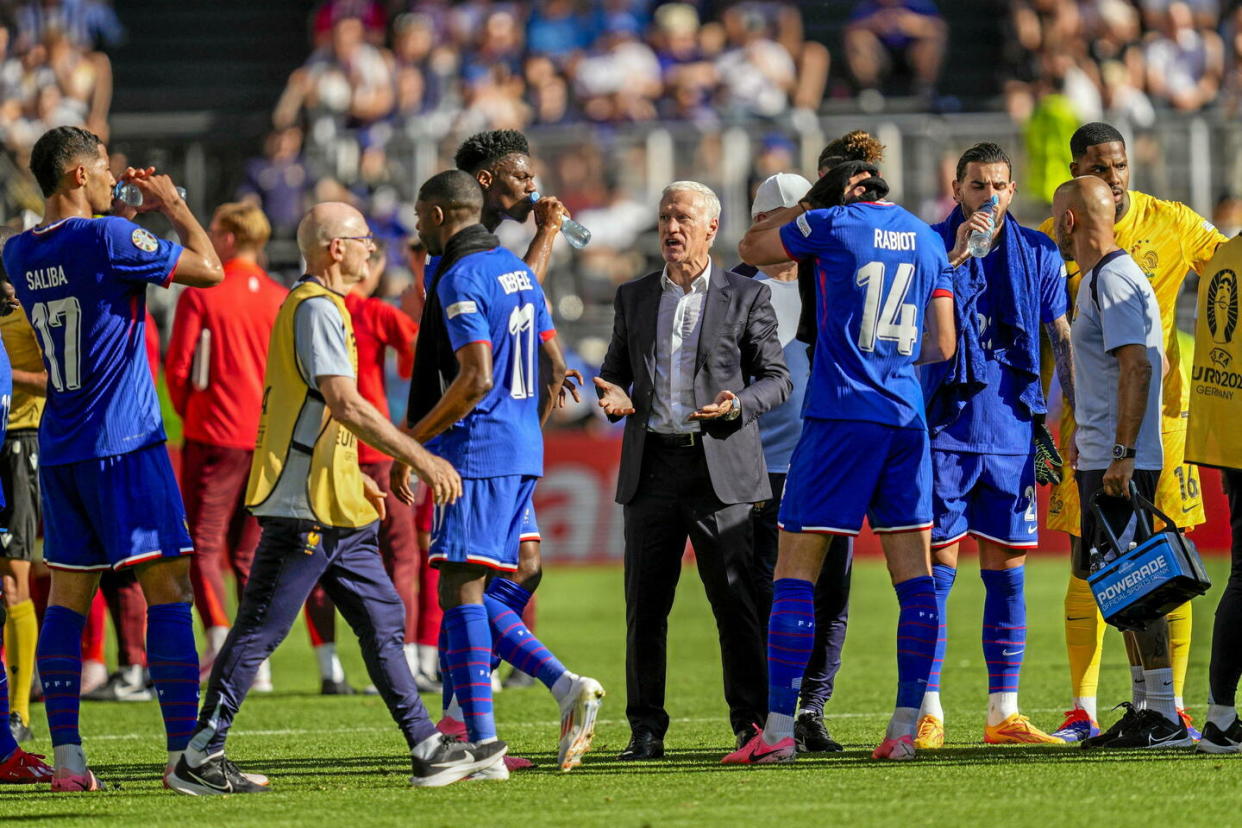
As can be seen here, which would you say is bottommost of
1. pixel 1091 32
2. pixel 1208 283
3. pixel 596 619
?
pixel 596 619

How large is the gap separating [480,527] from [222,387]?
4381mm

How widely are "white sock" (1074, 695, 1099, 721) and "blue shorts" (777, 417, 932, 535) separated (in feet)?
4.63

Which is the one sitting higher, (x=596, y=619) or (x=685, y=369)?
(x=685, y=369)

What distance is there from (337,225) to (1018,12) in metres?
16.4

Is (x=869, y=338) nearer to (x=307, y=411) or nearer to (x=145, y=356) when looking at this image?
(x=307, y=411)

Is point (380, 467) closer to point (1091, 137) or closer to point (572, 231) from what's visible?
point (572, 231)

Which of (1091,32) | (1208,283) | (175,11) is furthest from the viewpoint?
(175,11)

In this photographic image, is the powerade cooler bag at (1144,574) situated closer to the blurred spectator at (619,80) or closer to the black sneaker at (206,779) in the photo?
the black sneaker at (206,779)

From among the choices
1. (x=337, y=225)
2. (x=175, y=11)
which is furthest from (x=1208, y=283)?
(x=175, y=11)

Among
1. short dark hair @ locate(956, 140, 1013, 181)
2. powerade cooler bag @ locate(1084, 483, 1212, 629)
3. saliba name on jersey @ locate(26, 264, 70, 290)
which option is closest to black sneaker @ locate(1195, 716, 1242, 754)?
powerade cooler bag @ locate(1084, 483, 1212, 629)

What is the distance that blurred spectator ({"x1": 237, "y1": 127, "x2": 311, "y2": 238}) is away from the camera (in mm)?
19172

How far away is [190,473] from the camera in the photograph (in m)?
10.6

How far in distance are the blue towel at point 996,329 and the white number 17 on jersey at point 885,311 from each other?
730mm

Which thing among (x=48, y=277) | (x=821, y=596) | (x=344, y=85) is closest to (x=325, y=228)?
(x=48, y=277)
